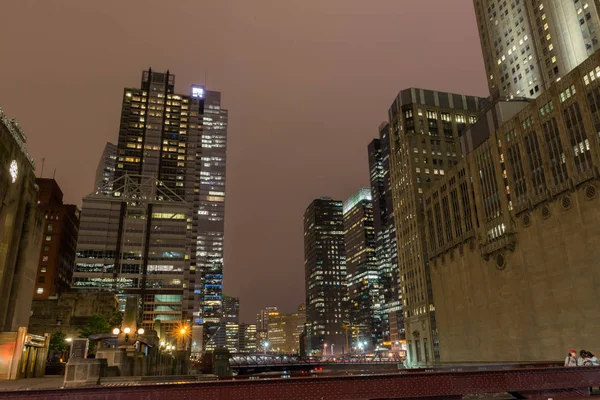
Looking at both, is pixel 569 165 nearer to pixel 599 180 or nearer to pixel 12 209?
pixel 599 180

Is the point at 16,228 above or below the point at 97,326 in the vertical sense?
above

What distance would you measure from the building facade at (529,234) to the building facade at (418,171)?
62.4 feet

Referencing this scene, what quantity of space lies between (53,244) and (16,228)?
10352 centimetres

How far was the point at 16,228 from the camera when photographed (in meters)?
49.0

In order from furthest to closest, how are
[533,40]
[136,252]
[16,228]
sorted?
[136,252] < [533,40] < [16,228]

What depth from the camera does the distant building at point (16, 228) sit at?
149 ft

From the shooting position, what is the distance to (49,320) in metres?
82.3

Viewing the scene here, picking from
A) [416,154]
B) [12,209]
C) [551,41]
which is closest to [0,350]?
[12,209]

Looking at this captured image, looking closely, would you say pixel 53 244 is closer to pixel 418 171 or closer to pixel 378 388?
pixel 418 171

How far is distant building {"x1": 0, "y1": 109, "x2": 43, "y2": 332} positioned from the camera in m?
45.5

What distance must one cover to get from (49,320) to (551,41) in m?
144

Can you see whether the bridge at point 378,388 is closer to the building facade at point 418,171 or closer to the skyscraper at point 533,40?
the building facade at point 418,171

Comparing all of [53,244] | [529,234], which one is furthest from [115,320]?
[529,234]

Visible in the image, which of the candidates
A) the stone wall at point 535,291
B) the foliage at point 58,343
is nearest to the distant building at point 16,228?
the foliage at point 58,343
